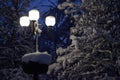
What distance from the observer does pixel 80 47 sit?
55.3ft

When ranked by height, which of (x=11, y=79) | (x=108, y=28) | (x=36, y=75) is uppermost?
(x=108, y=28)

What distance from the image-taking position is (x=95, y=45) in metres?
16.6

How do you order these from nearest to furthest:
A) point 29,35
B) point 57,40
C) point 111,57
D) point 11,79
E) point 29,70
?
point 29,70 < point 111,57 < point 11,79 < point 29,35 < point 57,40

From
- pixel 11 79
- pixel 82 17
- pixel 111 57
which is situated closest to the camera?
pixel 111 57

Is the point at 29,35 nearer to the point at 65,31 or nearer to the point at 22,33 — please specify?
the point at 22,33

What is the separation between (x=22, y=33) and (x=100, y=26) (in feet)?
19.0

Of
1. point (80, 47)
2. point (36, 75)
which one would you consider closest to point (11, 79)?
point (80, 47)

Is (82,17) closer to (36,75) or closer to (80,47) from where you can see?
(80,47)

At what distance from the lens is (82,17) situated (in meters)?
17.3

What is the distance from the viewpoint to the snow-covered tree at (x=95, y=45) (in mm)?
16375

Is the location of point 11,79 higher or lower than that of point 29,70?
lower

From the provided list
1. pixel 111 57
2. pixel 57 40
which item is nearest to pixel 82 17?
pixel 111 57

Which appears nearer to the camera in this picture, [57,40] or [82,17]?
[82,17]

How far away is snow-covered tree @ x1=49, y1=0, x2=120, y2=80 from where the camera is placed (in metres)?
16.4
